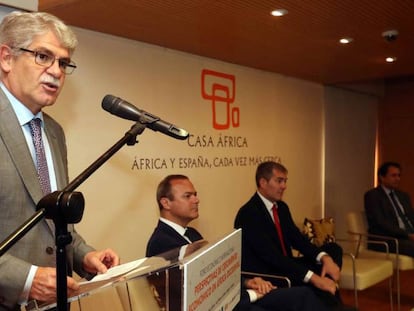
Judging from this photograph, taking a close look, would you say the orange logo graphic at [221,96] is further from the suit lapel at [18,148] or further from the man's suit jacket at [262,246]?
the suit lapel at [18,148]

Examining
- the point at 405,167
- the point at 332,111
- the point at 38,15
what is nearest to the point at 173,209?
the point at 38,15

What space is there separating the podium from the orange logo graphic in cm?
256

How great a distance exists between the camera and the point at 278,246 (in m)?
3.50

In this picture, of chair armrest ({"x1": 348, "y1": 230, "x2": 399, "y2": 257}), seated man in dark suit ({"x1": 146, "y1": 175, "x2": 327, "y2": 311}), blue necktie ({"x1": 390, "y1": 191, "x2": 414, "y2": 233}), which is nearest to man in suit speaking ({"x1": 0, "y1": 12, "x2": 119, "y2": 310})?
seated man in dark suit ({"x1": 146, "y1": 175, "x2": 327, "y2": 311})

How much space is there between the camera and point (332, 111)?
19.3ft

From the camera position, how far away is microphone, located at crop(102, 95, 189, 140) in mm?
1437

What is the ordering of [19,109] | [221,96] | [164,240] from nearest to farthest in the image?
[19,109] < [164,240] < [221,96]

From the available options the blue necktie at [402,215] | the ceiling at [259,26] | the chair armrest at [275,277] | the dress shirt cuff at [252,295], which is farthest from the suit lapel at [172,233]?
the blue necktie at [402,215]

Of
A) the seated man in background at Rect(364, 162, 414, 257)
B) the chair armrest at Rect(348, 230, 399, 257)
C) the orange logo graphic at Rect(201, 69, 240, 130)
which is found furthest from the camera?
the seated man in background at Rect(364, 162, 414, 257)

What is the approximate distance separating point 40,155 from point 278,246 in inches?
90.4

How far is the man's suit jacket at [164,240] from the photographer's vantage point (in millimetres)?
2639

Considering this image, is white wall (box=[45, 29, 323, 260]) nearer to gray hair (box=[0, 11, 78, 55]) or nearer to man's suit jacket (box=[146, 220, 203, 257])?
man's suit jacket (box=[146, 220, 203, 257])

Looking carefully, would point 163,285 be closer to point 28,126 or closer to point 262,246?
point 28,126

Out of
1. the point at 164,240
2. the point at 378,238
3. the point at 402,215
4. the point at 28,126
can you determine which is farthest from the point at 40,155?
the point at 402,215
